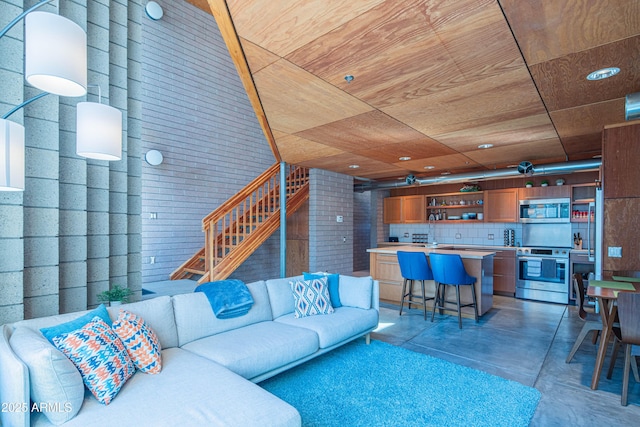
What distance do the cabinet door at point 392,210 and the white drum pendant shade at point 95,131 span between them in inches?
270

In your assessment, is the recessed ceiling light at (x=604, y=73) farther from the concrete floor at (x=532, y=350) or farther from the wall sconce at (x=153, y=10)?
the wall sconce at (x=153, y=10)

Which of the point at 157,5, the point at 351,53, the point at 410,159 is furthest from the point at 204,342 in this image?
the point at 157,5

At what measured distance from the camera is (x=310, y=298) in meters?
3.38

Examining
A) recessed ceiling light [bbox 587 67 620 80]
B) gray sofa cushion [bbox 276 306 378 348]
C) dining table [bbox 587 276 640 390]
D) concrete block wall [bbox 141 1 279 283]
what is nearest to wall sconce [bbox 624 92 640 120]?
recessed ceiling light [bbox 587 67 620 80]

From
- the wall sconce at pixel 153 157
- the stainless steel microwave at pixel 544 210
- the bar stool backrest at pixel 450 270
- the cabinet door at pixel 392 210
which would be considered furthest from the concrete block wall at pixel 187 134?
the stainless steel microwave at pixel 544 210

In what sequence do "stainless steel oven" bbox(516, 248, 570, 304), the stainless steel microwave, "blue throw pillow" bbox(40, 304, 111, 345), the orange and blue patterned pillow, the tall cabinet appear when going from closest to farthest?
the orange and blue patterned pillow, "blue throw pillow" bbox(40, 304, 111, 345), the tall cabinet, "stainless steel oven" bbox(516, 248, 570, 304), the stainless steel microwave

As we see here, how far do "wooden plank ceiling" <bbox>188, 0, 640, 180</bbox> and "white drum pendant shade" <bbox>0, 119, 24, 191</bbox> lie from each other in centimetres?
123

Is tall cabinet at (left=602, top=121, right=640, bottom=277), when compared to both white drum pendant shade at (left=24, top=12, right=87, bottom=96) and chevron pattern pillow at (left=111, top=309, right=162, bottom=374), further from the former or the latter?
white drum pendant shade at (left=24, top=12, right=87, bottom=96)

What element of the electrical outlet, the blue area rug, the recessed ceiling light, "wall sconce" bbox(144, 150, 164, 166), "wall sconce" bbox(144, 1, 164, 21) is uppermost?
"wall sconce" bbox(144, 1, 164, 21)

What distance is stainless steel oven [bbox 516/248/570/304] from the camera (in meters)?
5.58

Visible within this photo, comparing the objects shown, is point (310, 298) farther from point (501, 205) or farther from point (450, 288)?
point (501, 205)

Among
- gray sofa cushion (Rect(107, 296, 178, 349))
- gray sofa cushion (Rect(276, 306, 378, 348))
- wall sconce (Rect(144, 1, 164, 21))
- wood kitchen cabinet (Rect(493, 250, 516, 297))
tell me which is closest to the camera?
gray sofa cushion (Rect(107, 296, 178, 349))

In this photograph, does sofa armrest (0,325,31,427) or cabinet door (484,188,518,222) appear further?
cabinet door (484,188,518,222)

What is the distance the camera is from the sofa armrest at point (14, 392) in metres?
1.46
